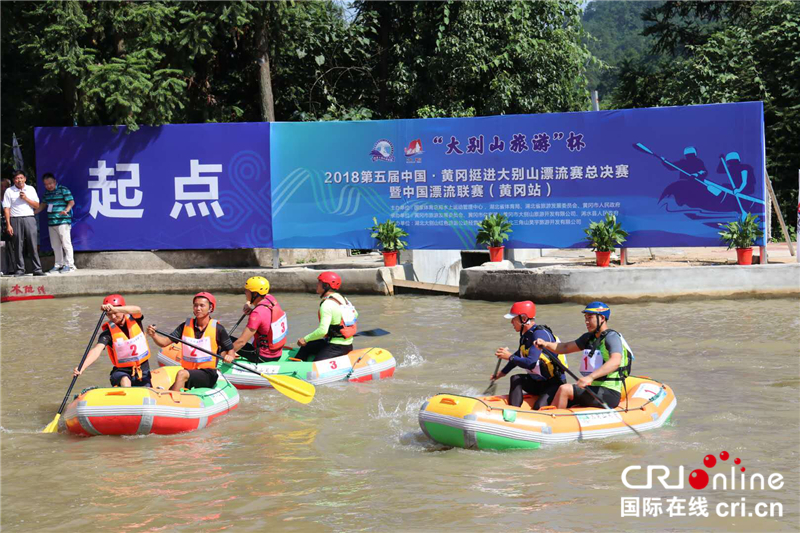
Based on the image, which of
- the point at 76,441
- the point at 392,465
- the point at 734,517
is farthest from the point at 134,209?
the point at 734,517

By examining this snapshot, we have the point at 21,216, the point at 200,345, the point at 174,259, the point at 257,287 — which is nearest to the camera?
the point at 200,345

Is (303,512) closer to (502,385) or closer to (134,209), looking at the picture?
(502,385)

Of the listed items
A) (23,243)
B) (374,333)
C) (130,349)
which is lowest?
(374,333)

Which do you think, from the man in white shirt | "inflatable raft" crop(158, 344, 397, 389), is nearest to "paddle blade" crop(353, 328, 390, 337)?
"inflatable raft" crop(158, 344, 397, 389)

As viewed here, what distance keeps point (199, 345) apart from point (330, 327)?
6.23 feet

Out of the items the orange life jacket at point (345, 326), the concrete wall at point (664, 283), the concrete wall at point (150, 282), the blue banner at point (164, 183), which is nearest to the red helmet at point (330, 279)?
the orange life jacket at point (345, 326)

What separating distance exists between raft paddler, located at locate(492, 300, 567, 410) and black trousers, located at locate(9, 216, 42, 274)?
1201 cm

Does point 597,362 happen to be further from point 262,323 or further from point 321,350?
point 262,323

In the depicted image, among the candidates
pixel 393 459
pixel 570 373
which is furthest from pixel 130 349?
pixel 570 373

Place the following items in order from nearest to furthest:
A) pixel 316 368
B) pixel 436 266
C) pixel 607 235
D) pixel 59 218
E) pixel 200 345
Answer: pixel 200 345 < pixel 316 368 < pixel 607 235 < pixel 59 218 < pixel 436 266

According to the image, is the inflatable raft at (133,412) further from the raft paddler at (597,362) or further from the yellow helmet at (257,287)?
the raft paddler at (597,362)

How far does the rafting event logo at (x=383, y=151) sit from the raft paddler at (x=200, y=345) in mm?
8309

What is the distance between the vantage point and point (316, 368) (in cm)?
1084

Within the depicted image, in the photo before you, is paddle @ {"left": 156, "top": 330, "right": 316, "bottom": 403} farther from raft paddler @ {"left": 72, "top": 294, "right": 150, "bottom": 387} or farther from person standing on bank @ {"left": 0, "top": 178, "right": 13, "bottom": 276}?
person standing on bank @ {"left": 0, "top": 178, "right": 13, "bottom": 276}
